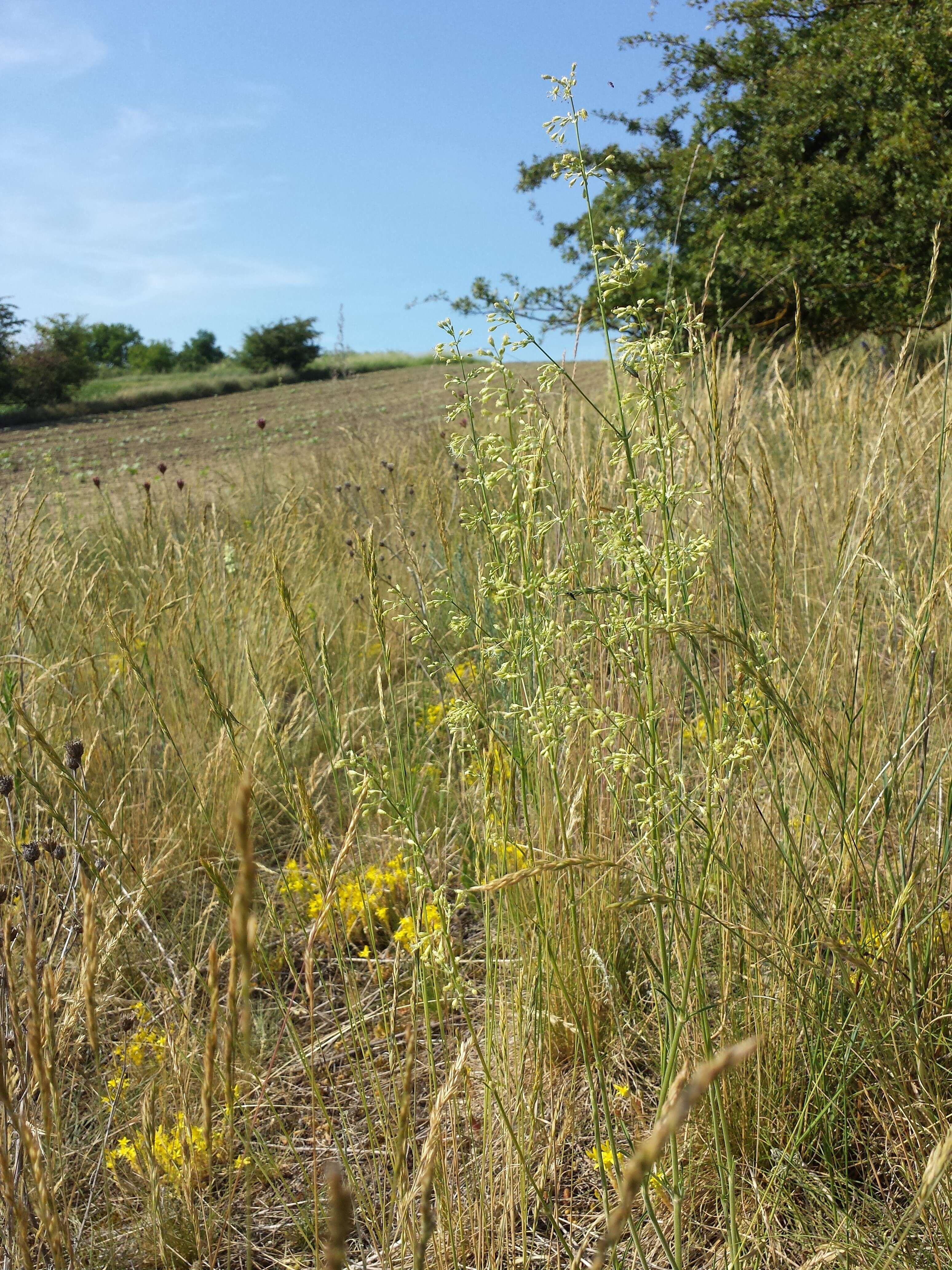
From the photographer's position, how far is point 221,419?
1925 cm

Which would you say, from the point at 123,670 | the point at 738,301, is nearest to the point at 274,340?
the point at 738,301

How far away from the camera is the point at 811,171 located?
6.93 meters

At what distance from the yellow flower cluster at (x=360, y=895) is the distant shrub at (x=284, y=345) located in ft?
107

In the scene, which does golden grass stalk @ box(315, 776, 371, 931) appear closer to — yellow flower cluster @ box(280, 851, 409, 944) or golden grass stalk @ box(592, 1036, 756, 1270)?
golden grass stalk @ box(592, 1036, 756, 1270)

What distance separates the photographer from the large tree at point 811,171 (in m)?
6.27

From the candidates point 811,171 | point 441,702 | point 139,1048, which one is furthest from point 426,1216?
point 811,171

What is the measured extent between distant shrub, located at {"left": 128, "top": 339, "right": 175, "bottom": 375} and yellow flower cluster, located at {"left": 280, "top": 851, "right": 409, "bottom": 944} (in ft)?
195

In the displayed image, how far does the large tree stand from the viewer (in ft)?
20.6

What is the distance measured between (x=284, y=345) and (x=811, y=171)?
2906 cm

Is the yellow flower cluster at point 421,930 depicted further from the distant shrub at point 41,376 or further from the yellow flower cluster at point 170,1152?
the distant shrub at point 41,376

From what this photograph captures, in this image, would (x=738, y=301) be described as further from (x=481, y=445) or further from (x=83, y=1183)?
(x=83, y=1183)

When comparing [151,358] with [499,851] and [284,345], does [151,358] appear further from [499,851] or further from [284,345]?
[499,851]

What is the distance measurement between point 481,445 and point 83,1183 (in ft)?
5.18

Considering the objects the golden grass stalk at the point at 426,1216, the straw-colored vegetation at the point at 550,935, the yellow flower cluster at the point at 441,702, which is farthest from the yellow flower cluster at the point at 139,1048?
the golden grass stalk at the point at 426,1216
